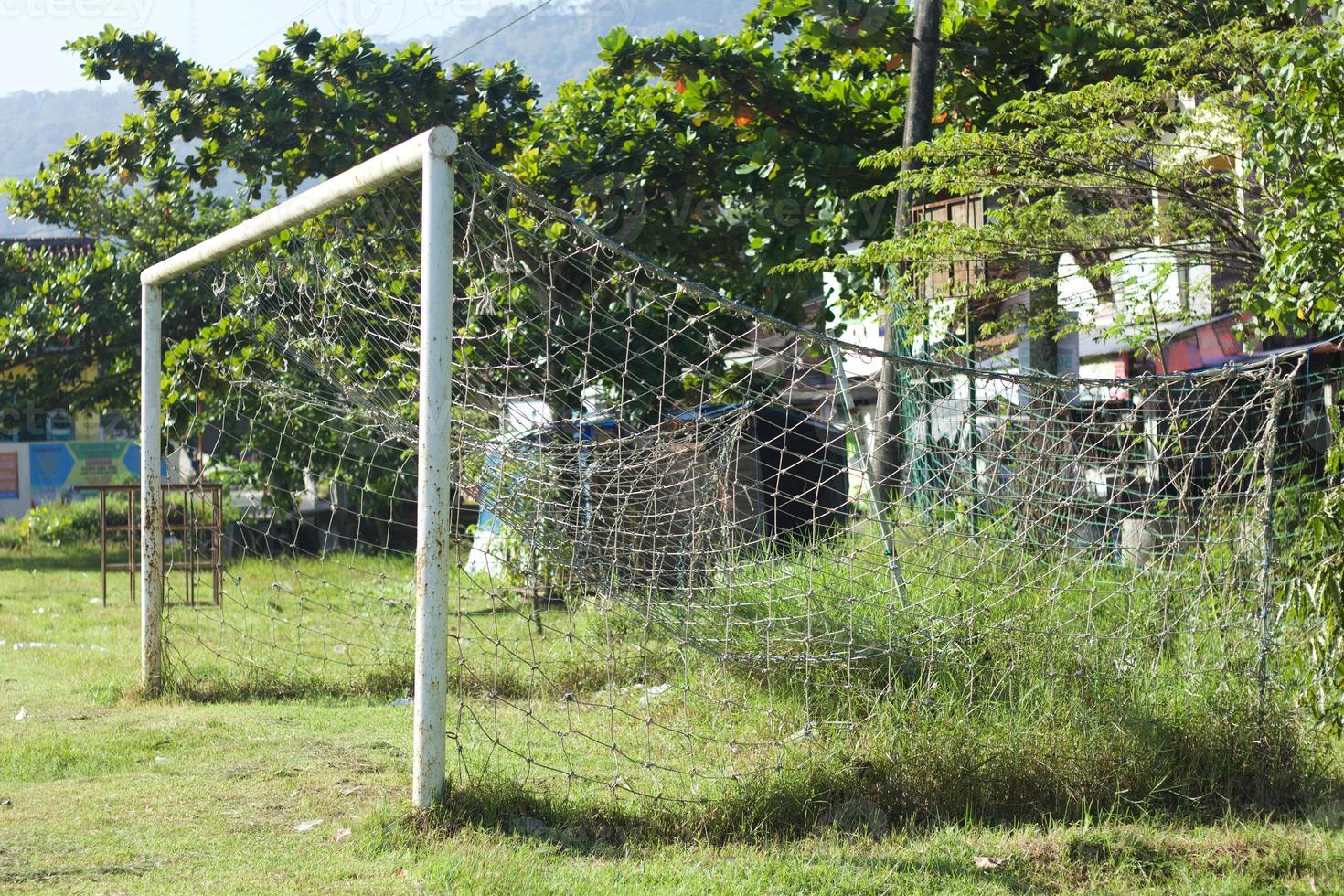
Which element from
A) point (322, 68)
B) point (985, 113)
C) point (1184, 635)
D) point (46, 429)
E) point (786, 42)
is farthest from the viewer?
point (46, 429)

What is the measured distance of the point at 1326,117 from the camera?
11.8ft

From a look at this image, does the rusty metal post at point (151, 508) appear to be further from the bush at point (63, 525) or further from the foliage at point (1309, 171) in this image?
the bush at point (63, 525)

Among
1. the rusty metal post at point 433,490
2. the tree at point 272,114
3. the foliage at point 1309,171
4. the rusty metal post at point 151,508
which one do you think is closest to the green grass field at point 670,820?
the rusty metal post at point 433,490

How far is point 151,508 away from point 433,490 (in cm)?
317

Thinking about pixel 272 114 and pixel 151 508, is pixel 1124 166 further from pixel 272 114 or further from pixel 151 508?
pixel 272 114

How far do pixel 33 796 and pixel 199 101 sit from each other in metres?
8.69

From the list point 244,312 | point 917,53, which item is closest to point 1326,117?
point 917,53

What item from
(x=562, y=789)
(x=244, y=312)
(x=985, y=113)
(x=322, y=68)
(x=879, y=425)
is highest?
(x=322, y=68)

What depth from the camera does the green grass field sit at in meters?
3.93

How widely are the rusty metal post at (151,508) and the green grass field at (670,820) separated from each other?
90 cm

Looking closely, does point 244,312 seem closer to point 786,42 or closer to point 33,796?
point 33,796

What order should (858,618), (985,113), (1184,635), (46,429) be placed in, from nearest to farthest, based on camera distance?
(1184,635) → (858,618) → (985,113) → (46,429)

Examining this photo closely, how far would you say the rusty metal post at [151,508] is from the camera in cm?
672

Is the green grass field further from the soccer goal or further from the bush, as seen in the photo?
the bush
